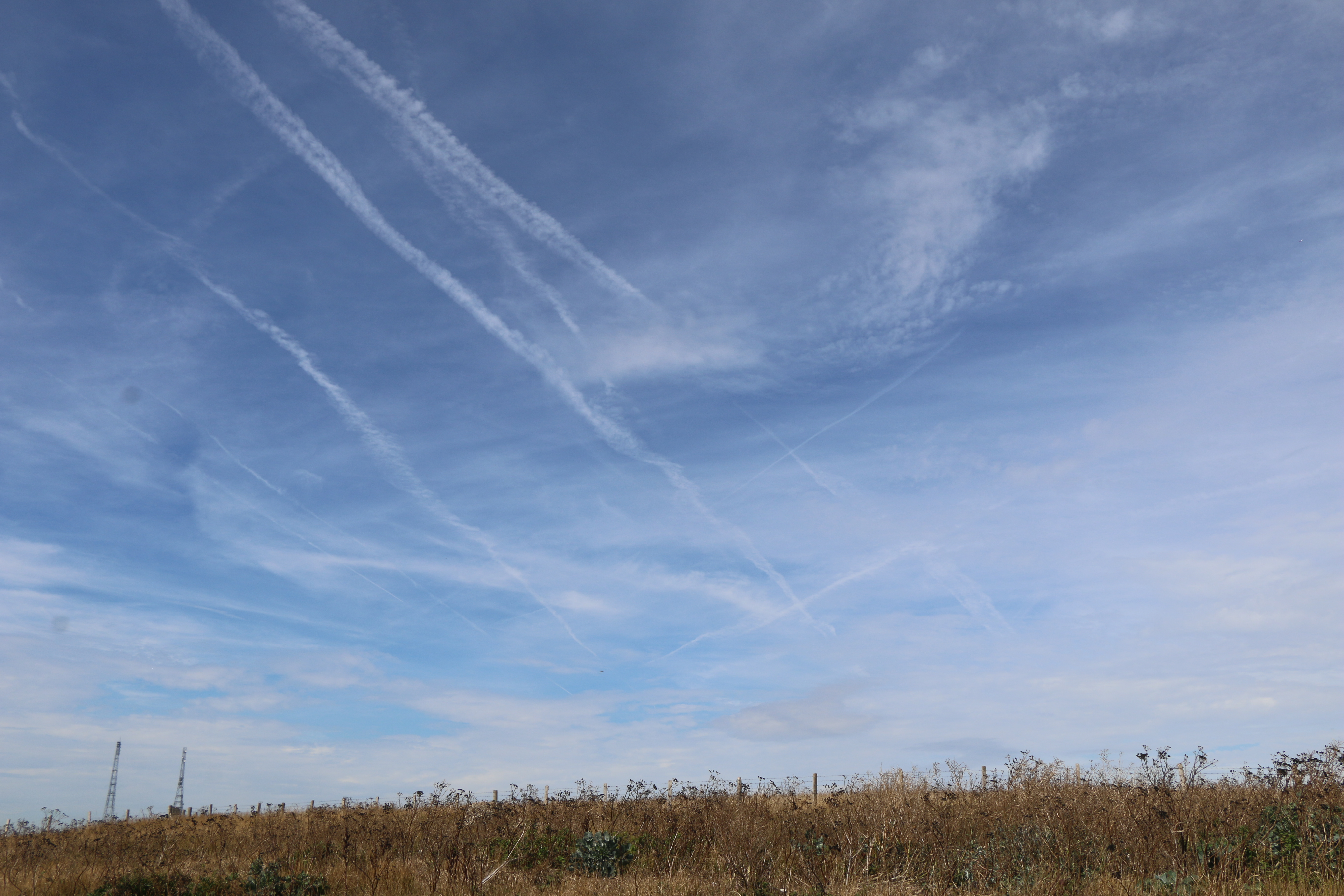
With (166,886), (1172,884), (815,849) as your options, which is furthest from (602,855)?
(1172,884)

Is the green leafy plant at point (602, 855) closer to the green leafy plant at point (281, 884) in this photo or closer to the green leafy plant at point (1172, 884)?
the green leafy plant at point (281, 884)

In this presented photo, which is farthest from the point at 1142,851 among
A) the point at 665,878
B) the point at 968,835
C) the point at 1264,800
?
the point at 665,878

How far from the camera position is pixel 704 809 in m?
18.2

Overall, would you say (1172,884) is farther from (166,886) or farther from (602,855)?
(166,886)

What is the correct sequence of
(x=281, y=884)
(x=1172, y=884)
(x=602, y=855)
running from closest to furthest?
1. (x=1172, y=884)
2. (x=281, y=884)
3. (x=602, y=855)

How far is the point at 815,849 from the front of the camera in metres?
12.9

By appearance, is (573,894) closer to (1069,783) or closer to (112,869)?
(112,869)

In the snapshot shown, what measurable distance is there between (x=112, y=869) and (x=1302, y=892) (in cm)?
1925

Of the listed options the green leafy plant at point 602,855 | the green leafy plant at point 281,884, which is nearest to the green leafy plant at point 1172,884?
the green leafy plant at point 602,855

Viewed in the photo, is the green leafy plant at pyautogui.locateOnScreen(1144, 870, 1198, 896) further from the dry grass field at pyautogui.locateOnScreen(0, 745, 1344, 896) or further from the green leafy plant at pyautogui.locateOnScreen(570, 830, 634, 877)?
the green leafy plant at pyautogui.locateOnScreen(570, 830, 634, 877)

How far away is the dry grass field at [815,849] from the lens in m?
10.7

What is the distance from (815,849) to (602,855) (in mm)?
4020

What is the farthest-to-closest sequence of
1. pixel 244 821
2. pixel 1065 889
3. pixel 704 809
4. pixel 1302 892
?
1. pixel 244 821
2. pixel 704 809
3. pixel 1065 889
4. pixel 1302 892

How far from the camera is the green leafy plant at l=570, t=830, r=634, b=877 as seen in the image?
1395 centimetres
